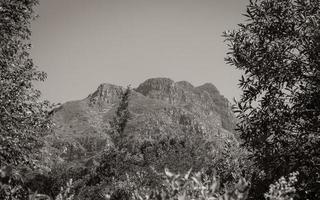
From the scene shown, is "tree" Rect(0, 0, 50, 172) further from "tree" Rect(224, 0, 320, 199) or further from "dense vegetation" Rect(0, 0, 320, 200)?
"tree" Rect(224, 0, 320, 199)

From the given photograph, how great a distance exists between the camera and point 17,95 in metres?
11.5

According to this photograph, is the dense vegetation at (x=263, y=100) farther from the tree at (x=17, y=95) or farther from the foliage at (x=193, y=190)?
the foliage at (x=193, y=190)

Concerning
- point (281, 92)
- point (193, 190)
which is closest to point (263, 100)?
point (281, 92)

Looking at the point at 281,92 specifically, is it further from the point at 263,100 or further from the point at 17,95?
the point at 17,95

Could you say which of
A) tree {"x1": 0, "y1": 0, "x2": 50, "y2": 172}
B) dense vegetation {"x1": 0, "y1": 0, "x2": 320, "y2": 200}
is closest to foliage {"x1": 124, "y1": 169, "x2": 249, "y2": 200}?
dense vegetation {"x1": 0, "y1": 0, "x2": 320, "y2": 200}

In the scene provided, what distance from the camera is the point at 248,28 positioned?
475 inches

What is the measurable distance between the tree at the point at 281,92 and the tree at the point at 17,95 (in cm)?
654

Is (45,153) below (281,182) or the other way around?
the other way around

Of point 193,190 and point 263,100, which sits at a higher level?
point 263,100

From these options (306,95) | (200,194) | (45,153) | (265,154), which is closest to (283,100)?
(306,95)

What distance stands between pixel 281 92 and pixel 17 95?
797 centimetres

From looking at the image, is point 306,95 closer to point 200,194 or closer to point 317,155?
point 317,155

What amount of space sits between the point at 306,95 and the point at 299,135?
1110 mm

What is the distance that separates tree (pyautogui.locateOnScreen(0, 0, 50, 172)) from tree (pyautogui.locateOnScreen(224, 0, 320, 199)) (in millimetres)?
6543
